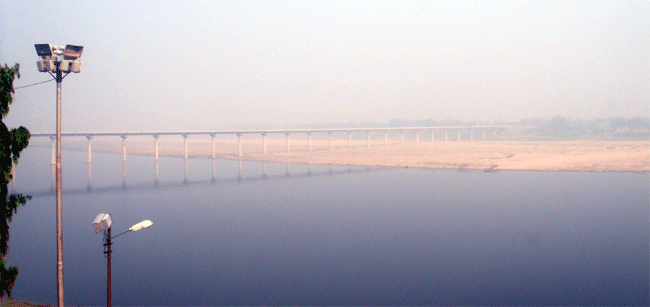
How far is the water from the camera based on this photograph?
18.6 metres

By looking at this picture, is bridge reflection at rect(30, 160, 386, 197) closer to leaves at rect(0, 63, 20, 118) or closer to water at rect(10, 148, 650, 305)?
water at rect(10, 148, 650, 305)

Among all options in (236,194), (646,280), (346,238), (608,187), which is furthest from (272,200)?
(608,187)

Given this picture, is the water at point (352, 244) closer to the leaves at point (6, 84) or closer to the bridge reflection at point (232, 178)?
the bridge reflection at point (232, 178)

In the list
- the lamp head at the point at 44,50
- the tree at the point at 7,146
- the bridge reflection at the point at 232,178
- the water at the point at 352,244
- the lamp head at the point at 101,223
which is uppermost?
the lamp head at the point at 44,50

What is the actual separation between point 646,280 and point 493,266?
5901 millimetres

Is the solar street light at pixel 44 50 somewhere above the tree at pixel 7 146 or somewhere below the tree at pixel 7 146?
above

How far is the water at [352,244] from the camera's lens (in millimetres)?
18609

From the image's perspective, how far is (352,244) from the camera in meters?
25.9

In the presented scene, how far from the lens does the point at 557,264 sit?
21875 millimetres

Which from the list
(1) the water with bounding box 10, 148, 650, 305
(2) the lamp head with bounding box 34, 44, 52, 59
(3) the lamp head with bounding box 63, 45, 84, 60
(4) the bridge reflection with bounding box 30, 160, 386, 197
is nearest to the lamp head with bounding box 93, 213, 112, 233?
(3) the lamp head with bounding box 63, 45, 84, 60

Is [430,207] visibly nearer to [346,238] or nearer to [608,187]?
[346,238]

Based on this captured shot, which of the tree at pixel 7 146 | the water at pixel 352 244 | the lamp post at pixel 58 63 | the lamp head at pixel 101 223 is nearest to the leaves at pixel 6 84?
the tree at pixel 7 146

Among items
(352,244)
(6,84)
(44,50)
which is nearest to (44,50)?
(44,50)

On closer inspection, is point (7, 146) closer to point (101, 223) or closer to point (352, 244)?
point (101, 223)
